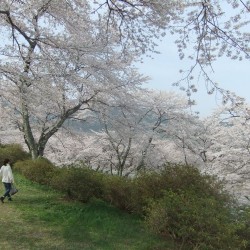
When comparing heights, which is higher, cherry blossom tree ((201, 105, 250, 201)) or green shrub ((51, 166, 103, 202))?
cherry blossom tree ((201, 105, 250, 201))

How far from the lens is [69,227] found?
852cm

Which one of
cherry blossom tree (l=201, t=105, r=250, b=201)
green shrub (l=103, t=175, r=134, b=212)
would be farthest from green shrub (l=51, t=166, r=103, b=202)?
cherry blossom tree (l=201, t=105, r=250, b=201)

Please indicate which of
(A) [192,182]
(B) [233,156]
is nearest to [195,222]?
(A) [192,182]

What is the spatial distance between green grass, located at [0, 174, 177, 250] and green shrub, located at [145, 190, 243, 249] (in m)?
0.82

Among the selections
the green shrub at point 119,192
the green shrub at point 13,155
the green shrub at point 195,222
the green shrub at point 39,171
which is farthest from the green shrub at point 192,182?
the green shrub at point 13,155

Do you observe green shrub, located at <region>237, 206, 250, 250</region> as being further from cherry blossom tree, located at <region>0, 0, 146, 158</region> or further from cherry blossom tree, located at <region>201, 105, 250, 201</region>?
cherry blossom tree, located at <region>201, 105, 250, 201</region>

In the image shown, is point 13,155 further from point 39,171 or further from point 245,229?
point 245,229

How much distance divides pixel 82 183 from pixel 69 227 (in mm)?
2145

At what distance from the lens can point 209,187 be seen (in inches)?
324

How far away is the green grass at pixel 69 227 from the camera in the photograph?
7.34 m

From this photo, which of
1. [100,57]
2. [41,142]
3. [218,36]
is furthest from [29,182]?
[218,36]

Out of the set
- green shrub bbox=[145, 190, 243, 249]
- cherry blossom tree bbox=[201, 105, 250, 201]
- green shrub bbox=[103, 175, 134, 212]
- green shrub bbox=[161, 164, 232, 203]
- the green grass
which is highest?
cherry blossom tree bbox=[201, 105, 250, 201]

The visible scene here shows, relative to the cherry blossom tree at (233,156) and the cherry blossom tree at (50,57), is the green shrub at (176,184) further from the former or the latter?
the cherry blossom tree at (233,156)

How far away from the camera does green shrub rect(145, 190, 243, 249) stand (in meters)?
6.10
